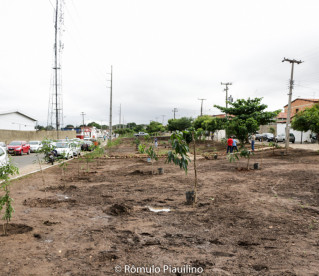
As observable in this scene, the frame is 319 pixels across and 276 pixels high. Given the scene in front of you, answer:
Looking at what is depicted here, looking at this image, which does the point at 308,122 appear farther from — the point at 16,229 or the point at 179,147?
the point at 16,229

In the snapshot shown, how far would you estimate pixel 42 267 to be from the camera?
339 centimetres

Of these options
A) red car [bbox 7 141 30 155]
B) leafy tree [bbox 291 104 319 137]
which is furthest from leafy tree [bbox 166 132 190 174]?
red car [bbox 7 141 30 155]

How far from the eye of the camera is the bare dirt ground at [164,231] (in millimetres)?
3506

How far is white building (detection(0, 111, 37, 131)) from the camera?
41.7m

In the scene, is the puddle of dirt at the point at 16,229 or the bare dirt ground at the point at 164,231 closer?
the bare dirt ground at the point at 164,231

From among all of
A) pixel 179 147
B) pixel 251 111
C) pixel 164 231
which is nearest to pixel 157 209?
pixel 164 231

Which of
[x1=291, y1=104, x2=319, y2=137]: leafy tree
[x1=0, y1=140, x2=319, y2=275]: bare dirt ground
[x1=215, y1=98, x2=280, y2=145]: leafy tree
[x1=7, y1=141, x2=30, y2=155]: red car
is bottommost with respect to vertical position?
[x1=0, y1=140, x2=319, y2=275]: bare dirt ground

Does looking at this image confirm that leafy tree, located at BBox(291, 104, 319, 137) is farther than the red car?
No

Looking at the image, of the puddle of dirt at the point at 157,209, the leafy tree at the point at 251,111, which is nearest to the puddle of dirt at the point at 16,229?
the puddle of dirt at the point at 157,209

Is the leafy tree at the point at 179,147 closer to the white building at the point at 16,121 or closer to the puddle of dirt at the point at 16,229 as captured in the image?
the puddle of dirt at the point at 16,229

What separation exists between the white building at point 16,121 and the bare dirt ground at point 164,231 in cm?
3954

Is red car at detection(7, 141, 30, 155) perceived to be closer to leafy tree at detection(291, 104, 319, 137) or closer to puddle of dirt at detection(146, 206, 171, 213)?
puddle of dirt at detection(146, 206, 171, 213)

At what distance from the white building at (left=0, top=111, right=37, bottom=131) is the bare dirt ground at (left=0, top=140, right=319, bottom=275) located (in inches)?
1557

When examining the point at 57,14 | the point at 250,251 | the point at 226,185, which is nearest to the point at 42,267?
the point at 250,251
